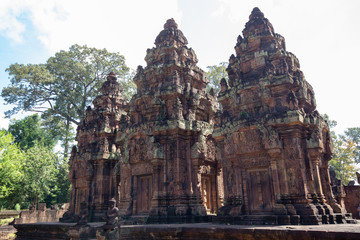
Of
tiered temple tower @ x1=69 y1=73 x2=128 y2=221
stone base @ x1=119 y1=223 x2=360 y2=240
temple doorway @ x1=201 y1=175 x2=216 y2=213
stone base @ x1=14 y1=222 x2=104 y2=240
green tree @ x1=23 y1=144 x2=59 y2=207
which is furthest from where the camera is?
green tree @ x1=23 y1=144 x2=59 y2=207

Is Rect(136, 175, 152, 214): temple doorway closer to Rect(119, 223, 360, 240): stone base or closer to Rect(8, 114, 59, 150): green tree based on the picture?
Rect(119, 223, 360, 240): stone base

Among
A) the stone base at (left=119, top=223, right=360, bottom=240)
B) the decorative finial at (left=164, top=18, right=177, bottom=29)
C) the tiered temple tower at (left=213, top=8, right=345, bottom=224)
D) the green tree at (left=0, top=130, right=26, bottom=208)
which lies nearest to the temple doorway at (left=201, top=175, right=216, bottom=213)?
the tiered temple tower at (left=213, top=8, right=345, bottom=224)

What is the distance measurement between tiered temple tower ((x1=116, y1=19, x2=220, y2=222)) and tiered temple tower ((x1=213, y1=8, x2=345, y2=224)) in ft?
6.60

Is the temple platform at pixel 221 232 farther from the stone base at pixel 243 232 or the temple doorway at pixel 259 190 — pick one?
the temple doorway at pixel 259 190

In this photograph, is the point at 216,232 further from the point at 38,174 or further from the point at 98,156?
the point at 38,174

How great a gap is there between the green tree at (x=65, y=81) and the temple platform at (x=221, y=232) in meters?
17.3

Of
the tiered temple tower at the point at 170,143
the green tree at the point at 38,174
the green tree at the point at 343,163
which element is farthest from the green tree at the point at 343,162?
the green tree at the point at 38,174

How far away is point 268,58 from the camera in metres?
10.5

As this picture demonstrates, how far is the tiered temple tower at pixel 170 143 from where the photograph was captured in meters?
11.2

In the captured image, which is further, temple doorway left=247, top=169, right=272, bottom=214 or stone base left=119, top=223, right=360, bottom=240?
temple doorway left=247, top=169, right=272, bottom=214

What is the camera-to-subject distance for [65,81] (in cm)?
2684

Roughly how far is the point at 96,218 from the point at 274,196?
9.84m

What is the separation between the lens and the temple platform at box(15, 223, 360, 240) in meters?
5.92

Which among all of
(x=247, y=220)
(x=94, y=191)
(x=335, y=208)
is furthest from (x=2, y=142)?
(x=335, y=208)
